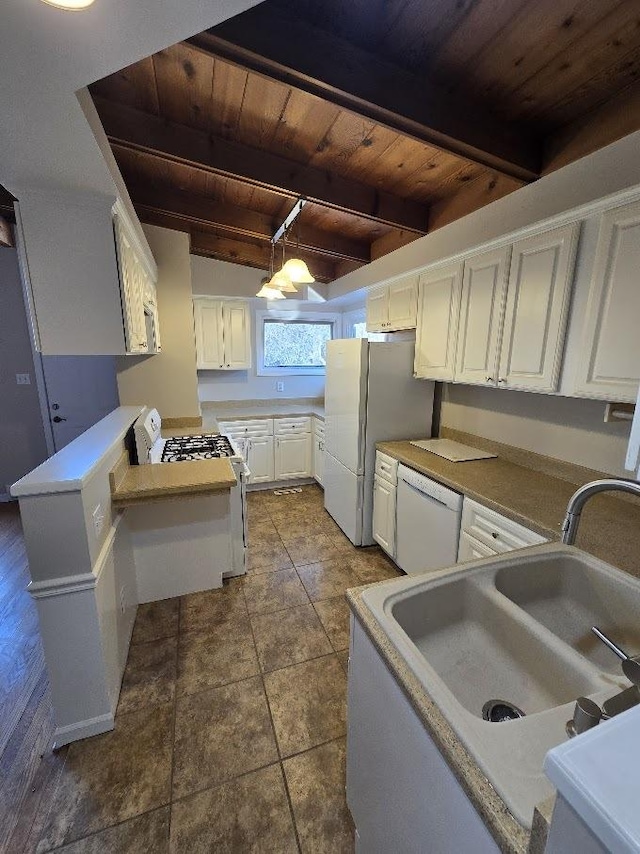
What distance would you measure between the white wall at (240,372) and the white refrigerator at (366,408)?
62.2 inches

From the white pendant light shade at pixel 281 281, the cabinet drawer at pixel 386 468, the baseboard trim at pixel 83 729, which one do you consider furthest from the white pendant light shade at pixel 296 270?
the baseboard trim at pixel 83 729

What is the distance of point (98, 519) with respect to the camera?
151cm

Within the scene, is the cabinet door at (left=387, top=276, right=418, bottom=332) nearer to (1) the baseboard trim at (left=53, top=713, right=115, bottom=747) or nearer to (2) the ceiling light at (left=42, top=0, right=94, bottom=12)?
(2) the ceiling light at (left=42, top=0, right=94, bottom=12)

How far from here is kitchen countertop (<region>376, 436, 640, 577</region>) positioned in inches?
51.4

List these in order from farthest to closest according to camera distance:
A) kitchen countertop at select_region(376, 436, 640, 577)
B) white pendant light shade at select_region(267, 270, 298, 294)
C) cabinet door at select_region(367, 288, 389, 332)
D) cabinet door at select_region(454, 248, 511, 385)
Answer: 1. cabinet door at select_region(367, 288, 389, 332)
2. white pendant light shade at select_region(267, 270, 298, 294)
3. cabinet door at select_region(454, 248, 511, 385)
4. kitchen countertop at select_region(376, 436, 640, 577)

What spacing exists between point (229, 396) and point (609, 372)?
12.0 ft

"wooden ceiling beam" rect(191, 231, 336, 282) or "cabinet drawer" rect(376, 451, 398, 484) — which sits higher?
"wooden ceiling beam" rect(191, 231, 336, 282)

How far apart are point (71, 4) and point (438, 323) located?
6.96 ft

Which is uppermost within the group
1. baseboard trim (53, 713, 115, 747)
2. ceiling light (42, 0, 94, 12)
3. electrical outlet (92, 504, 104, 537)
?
ceiling light (42, 0, 94, 12)

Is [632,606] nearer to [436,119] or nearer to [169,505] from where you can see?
[436,119]

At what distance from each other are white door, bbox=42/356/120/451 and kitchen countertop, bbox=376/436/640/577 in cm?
301

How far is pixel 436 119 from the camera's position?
4.95 ft

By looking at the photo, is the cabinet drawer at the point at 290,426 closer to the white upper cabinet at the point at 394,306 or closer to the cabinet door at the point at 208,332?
the cabinet door at the point at 208,332

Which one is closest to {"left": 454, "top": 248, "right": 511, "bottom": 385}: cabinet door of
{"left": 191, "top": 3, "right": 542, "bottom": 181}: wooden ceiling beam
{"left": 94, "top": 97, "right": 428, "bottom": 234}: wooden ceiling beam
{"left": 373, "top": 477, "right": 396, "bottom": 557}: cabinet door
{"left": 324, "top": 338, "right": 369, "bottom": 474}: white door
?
{"left": 191, "top": 3, "right": 542, "bottom": 181}: wooden ceiling beam
